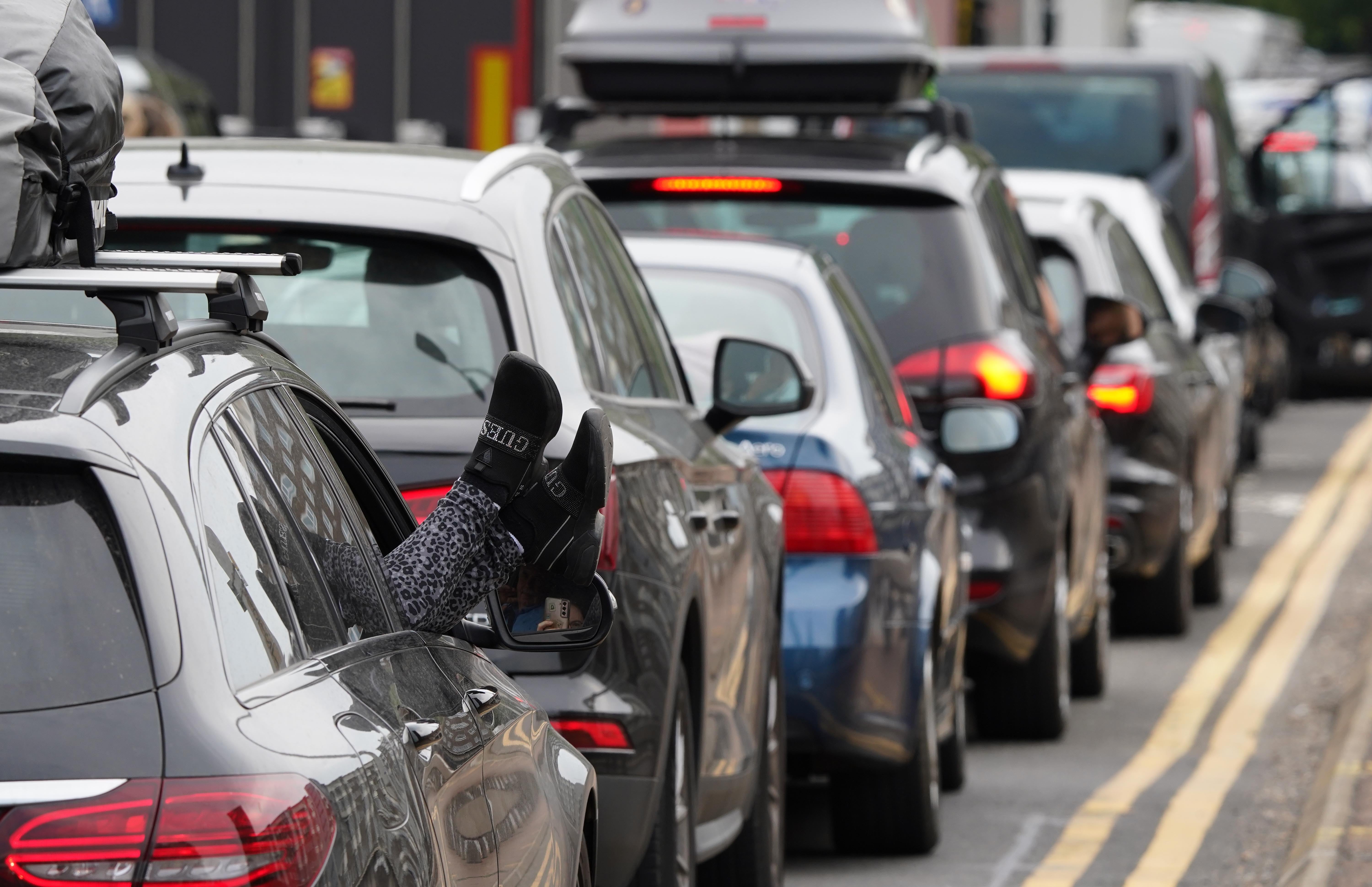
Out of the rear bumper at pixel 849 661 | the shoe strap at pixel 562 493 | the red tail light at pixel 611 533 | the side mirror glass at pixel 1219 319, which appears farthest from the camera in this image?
the side mirror glass at pixel 1219 319

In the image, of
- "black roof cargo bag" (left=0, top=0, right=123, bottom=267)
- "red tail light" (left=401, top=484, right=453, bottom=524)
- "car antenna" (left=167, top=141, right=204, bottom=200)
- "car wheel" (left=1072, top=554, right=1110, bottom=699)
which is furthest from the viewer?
"car wheel" (left=1072, top=554, right=1110, bottom=699)

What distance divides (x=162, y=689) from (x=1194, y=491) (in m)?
10.5

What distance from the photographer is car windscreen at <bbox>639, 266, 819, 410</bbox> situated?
7.77m

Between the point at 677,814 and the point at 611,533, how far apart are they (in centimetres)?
64

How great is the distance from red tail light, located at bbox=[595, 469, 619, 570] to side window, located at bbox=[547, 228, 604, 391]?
10.3 inches

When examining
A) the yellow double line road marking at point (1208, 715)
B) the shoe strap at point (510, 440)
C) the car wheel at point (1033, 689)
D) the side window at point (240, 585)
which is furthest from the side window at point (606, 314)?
the car wheel at point (1033, 689)

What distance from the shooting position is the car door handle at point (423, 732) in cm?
332

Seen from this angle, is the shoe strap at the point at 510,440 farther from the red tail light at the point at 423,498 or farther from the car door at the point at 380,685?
the red tail light at the point at 423,498

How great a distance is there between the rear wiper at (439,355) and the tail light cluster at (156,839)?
7.77ft

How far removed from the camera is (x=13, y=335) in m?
3.18

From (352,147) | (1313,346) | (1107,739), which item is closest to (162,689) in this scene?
(352,147)

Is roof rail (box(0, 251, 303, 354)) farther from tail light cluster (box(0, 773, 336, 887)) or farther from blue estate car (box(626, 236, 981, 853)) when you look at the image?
blue estate car (box(626, 236, 981, 853))

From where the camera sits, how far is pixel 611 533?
5.04 meters

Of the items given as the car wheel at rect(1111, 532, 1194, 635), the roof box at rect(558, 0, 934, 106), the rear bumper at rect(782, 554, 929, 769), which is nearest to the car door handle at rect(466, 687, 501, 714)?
the rear bumper at rect(782, 554, 929, 769)
